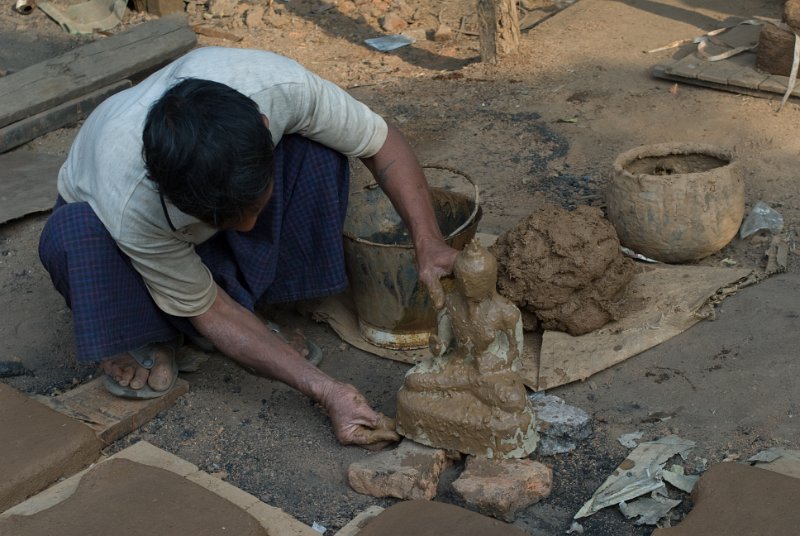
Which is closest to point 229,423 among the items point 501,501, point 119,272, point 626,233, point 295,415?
point 295,415

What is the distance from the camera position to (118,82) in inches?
246

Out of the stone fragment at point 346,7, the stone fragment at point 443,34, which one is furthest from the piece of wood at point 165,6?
the stone fragment at point 443,34

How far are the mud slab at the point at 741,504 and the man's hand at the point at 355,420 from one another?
3.10 ft

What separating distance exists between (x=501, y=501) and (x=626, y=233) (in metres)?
1.60

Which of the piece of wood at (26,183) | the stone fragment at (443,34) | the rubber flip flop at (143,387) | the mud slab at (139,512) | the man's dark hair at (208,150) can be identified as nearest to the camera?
the man's dark hair at (208,150)

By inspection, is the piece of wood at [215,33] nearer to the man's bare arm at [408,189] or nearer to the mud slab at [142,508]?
the man's bare arm at [408,189]

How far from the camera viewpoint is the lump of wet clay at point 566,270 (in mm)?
3404

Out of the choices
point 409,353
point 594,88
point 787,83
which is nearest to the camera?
point 409,353

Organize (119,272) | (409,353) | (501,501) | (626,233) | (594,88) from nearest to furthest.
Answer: (501,501) → (119,272) → (409,353) → (626,233) → (594,88)

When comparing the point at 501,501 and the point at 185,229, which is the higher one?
the point at 185,229

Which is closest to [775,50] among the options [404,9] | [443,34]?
[443,34]

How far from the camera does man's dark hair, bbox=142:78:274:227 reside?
2371 mm

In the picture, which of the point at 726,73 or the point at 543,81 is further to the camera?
the point at 543,81

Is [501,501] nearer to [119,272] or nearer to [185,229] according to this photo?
[185,229]
